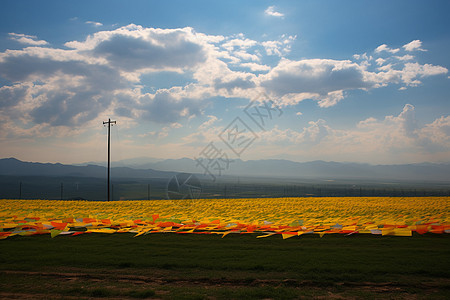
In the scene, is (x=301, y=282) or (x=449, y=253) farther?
(x=449, y=253)

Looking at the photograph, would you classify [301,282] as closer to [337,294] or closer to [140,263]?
[337,294]

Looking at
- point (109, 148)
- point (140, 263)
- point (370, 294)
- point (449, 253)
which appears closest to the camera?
point (370, 294)

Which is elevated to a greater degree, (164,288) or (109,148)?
(109,148)

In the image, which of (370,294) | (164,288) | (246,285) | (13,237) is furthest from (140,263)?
(13,237)

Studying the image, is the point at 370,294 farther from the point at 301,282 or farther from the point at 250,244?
the point at 250,244

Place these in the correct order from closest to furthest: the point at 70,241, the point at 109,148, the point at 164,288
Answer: the point at 164,288 → the point at 70,241 → the point at 109,148

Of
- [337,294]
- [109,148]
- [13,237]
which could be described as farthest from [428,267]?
[109,148]

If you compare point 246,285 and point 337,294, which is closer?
point 337,294

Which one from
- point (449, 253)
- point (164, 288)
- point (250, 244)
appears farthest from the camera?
point (250, 244)

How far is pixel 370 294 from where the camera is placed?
5.51 meters

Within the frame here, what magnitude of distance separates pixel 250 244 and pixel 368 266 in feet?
11.7

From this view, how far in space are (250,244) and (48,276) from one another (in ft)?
17.9

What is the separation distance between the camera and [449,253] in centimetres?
796

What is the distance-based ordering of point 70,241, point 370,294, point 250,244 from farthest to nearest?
point 70,241 → point 250,244 → point 370,294
